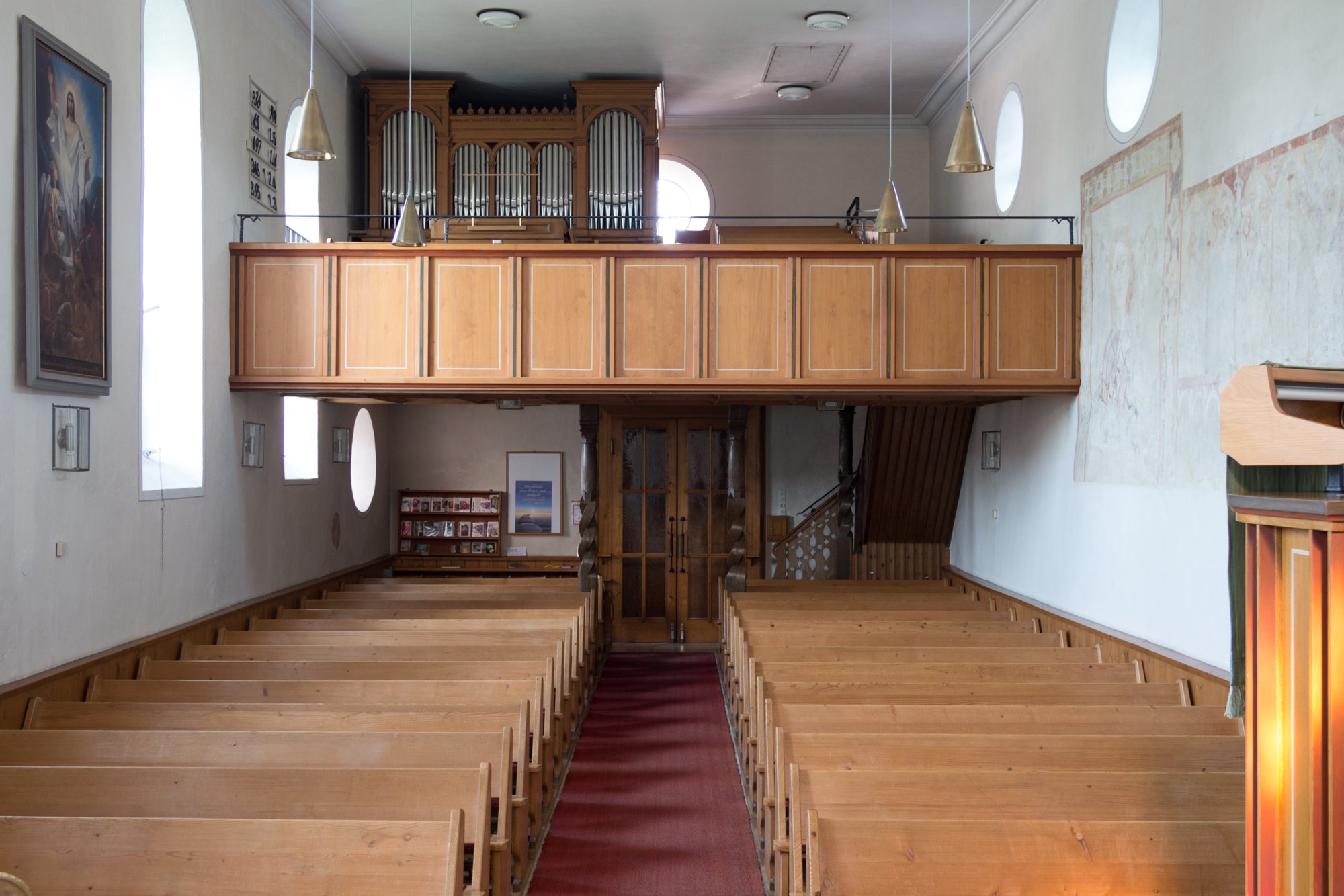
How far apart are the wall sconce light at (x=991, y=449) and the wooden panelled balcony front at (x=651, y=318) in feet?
6.02

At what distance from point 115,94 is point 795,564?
8.28 metres

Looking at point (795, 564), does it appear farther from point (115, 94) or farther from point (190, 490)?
point (115, 94)

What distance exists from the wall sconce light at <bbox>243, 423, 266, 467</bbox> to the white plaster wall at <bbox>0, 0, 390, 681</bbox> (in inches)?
3.0

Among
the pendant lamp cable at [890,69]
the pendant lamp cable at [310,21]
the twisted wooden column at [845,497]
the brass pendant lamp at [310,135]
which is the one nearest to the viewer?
the brass pendant lamp at [310,135]

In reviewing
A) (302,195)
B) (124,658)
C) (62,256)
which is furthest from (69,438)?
(302,195)

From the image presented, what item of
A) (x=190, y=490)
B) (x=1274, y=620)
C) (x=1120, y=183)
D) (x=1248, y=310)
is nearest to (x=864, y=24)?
(x=1120, y=183)

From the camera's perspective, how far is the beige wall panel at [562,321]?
782cm

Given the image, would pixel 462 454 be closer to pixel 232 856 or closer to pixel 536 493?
pixel 536 493

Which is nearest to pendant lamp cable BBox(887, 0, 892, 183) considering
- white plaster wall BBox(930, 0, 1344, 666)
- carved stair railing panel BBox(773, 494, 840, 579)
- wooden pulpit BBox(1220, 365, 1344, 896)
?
white plaster wall BBox(930, 0, 1344, 666)

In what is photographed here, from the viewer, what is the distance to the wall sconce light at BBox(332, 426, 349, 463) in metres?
10.1

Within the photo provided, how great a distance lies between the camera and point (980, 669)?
6.19 m

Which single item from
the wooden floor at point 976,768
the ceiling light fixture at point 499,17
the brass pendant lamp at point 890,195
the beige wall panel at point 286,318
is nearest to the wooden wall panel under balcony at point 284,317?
the beige wall panel at point 286,318

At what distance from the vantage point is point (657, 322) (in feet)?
25.7

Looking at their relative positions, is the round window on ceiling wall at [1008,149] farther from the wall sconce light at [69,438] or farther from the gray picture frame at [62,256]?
the wall sconce light at [69,438]
